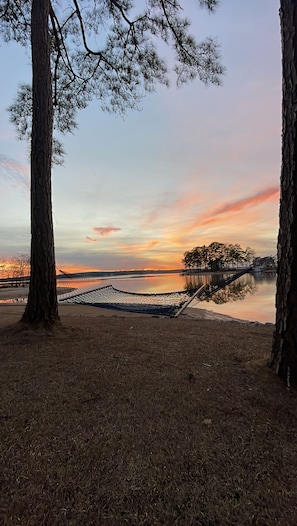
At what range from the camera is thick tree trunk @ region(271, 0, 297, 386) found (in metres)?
2.36

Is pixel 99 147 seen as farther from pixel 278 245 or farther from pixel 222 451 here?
pixel 222 451

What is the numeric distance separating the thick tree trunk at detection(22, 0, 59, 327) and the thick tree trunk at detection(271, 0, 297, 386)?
3.02 metres

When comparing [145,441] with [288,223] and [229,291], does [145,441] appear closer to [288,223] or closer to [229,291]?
[288,223]

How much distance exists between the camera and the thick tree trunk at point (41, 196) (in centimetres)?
409

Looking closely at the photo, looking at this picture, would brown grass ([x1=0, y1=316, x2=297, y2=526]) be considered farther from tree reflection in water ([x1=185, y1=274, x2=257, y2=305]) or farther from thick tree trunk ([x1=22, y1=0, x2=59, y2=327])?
tree reflection in water ([x1=185, y1=274, x2=257, y2=305])

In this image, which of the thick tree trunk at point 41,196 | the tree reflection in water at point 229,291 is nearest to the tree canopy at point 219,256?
the tree reflection in water at point 229,291

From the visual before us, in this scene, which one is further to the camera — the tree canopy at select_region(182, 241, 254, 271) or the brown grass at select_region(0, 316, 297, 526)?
the tree canopy at select_region(182, 241, 254, 271)

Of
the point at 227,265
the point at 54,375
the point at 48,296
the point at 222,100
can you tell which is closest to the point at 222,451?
the point at 54,375

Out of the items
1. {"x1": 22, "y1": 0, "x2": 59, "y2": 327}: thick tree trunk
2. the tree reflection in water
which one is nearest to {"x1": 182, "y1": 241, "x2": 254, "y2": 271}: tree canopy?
the tree reflection in water

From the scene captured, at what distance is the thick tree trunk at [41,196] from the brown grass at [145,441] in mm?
1197

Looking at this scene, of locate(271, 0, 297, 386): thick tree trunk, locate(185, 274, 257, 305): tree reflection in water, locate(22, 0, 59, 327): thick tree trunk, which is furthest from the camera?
locate(185, 274, 257, 305): tree reflection in water

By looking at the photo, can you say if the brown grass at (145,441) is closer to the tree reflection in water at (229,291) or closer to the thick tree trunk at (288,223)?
the thick tree trunk at (288,223)

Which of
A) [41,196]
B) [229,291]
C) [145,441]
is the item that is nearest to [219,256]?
[229,291]

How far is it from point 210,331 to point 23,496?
354 centimetres
